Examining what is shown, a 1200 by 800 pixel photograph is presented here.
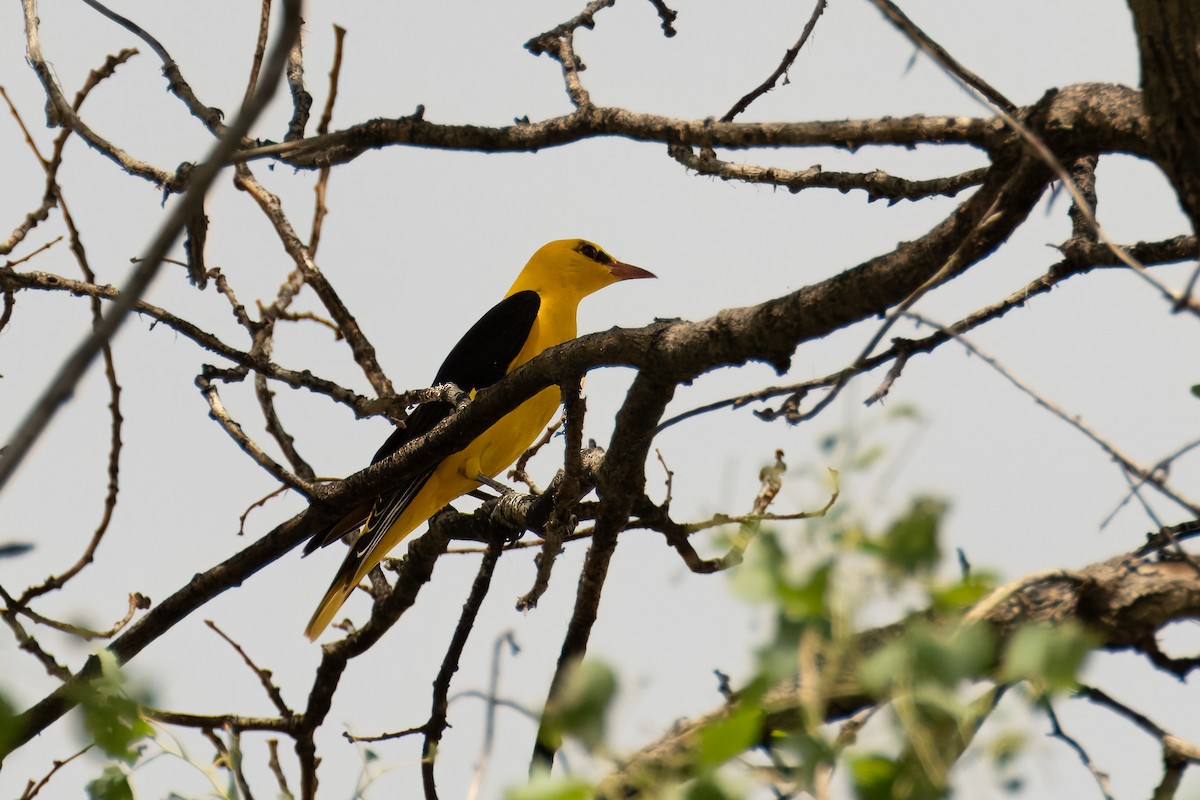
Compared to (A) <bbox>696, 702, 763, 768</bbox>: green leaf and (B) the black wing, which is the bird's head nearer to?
(B) the black wing

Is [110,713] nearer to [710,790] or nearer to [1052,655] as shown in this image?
[710,790]

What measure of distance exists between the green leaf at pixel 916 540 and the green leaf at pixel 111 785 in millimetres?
886

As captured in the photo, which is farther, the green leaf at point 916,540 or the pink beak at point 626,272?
the pink beak at point 626,272

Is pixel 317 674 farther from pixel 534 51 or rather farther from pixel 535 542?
pixel 534 51

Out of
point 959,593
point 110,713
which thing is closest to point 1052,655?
point 959,593

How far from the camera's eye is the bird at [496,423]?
15.5 ft

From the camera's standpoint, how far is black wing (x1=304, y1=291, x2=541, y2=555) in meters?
4.51

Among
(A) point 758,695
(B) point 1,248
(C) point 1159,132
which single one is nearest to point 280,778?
(A) point 758,695

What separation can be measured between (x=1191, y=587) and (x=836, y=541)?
1044mm

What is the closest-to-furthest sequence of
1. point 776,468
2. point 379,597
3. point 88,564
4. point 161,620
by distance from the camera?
1. point 776,468
2. point 161,620
3. point 88,564
4. point 379,597

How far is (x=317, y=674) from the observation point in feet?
13.4

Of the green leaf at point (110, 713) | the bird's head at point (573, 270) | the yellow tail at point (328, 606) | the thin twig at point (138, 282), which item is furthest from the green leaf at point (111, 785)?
the bird's head at point (573, 270)

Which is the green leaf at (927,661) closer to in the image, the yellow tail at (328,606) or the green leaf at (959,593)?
the green leaf at (959,593)

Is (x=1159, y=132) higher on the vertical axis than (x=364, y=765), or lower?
higher
